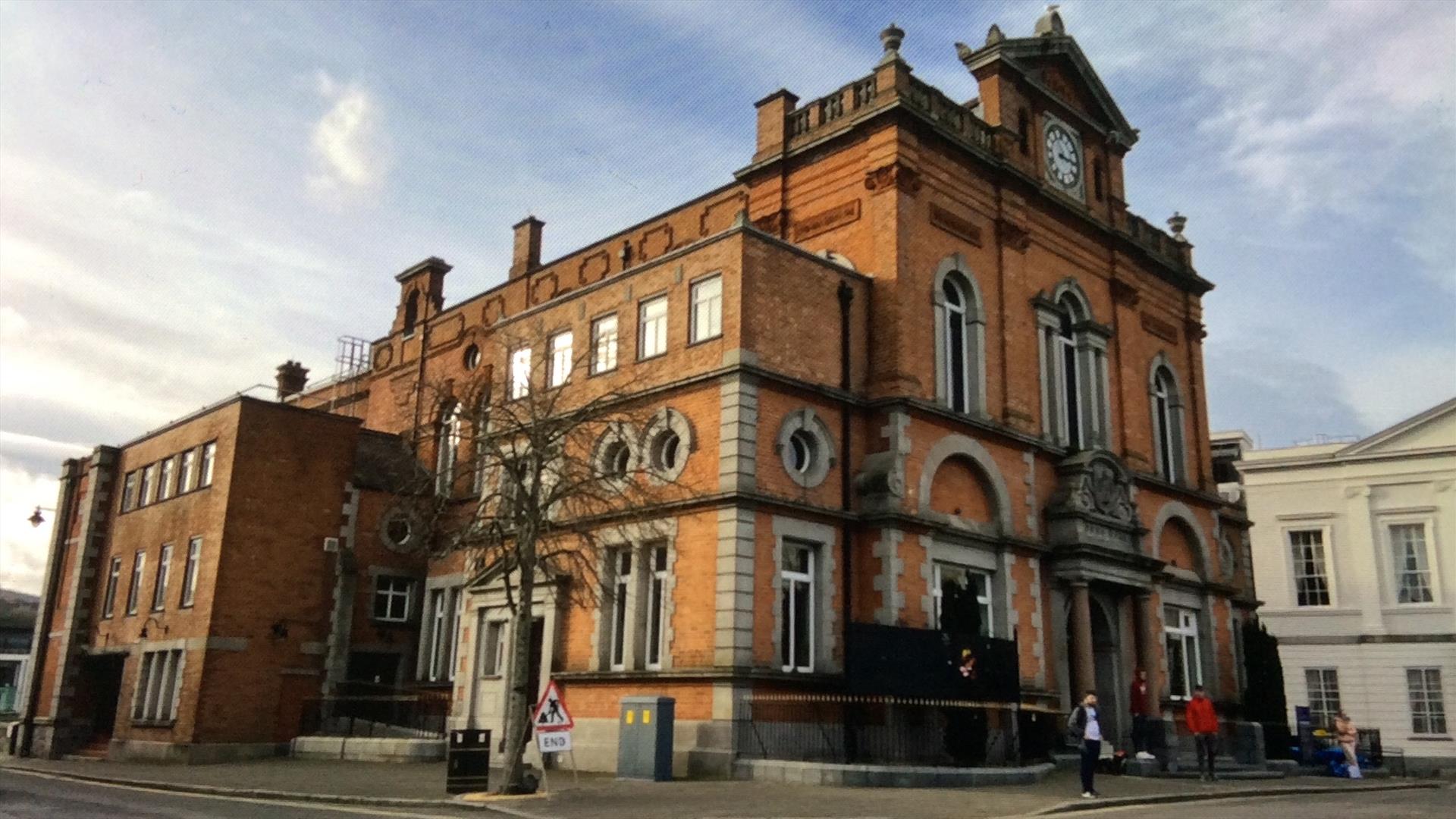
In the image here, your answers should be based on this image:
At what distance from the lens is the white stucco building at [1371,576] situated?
1567 inches

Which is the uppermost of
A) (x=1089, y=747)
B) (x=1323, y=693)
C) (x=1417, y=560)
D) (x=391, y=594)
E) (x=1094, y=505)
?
(x=1417, y=560)

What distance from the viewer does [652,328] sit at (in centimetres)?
2464

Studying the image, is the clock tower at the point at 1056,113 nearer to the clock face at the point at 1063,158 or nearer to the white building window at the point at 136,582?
the clock face at the point at 1063,158

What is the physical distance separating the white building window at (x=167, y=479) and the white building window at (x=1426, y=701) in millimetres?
40795

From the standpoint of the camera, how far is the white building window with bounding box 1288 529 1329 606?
42.8 meters

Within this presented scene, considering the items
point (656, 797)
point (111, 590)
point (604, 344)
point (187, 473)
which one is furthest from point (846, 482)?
point (111, 590)

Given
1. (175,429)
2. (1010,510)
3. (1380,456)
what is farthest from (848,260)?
(1380,456)

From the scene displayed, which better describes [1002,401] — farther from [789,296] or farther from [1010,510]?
[789,296]

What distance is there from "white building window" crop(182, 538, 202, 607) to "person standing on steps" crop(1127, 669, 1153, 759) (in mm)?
23537

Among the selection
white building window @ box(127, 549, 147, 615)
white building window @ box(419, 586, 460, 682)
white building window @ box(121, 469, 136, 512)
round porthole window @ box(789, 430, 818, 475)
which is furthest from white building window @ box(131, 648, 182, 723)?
round porthole window @ box(789, 430, 818, 475)

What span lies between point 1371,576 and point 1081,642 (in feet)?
70.7

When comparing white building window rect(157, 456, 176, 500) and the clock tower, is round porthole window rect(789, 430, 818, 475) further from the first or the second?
white building window rect(157, 456, 176, 500)

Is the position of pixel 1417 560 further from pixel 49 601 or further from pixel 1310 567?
pixel 49 601

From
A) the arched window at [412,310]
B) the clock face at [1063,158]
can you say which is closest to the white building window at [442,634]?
the arched window at [412,310]
